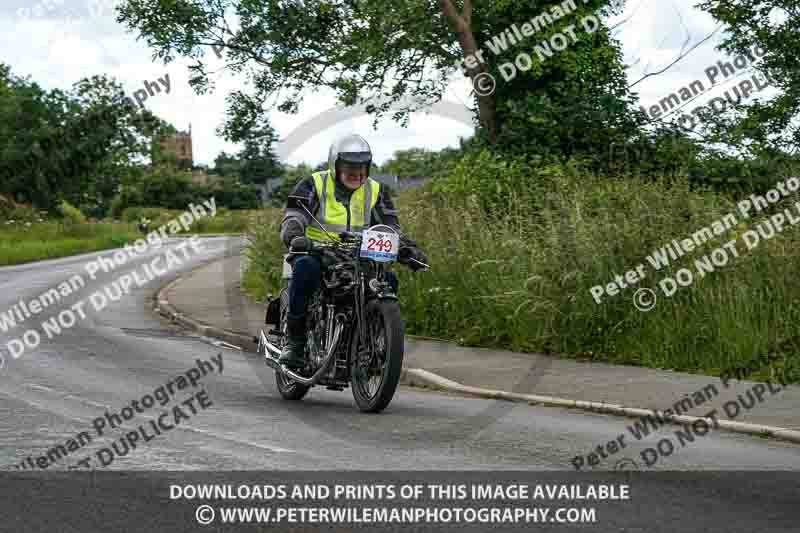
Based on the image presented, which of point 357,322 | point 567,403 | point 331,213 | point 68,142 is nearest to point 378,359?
point 357,322

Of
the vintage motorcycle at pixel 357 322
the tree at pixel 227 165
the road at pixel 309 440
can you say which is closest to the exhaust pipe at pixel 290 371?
the vintage motorcycle at pixel 357 322

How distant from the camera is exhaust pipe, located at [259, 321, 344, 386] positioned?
32.1 feet

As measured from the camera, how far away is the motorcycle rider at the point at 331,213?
9953 millimetres

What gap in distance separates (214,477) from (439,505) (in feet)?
4.82

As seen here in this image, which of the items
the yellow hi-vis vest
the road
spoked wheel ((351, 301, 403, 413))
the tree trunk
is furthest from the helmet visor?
the tree trunk

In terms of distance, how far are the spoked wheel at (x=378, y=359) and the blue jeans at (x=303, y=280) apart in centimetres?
54

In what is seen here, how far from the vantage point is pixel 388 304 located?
927 cm

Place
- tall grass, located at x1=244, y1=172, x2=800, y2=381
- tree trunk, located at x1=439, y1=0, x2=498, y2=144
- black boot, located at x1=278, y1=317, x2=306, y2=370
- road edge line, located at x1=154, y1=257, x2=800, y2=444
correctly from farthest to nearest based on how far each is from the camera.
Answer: tree trunk, located at x1=439, y1=0, x2=498, y2=144
tall grass, located at x1=244, y1=172, x2=800, y2=381
black boot, located at x1=278, y1=317, x2=306, y2=370
road edge line, located at x1=154, y1=257, x2=800, y2=444

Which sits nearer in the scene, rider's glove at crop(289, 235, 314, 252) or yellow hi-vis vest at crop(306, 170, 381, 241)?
Answer: rider's glove at crop(289, 235, 314, 252)

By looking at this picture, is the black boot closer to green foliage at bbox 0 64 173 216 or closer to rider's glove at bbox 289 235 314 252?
A: rider's glove at bbox 289 235 314 252

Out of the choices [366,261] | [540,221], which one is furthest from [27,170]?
[366,261]

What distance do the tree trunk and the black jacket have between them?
12.8 meters

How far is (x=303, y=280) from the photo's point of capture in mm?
9969

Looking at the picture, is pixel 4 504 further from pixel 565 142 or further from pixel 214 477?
pixel 565 142
